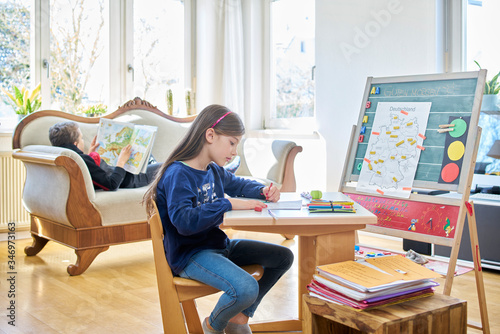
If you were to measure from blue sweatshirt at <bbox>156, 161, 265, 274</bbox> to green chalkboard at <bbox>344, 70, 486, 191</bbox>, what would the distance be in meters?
0.98

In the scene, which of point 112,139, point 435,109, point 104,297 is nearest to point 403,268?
point 435,109

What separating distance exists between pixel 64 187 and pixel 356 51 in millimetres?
2450

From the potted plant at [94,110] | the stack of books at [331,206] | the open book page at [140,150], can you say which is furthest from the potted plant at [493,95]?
the potted plant at [94,110]

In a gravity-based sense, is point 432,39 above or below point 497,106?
above

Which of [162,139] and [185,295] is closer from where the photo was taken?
[185,295]

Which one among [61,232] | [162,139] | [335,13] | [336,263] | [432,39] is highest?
[335,13]

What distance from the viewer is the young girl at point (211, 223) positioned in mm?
1647

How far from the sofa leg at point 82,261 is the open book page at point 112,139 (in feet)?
2.04

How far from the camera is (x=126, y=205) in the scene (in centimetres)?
329

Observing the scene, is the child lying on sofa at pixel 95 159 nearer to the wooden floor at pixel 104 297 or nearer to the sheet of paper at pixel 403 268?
the wooden floor at pixel 104 297

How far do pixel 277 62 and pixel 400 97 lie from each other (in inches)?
107

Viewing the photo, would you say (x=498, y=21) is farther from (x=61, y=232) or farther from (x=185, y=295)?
(x=61, y=232)

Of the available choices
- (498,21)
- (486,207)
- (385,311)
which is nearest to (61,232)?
(385,311)

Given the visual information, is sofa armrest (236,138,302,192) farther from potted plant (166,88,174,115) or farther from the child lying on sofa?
the child lying on sofa
